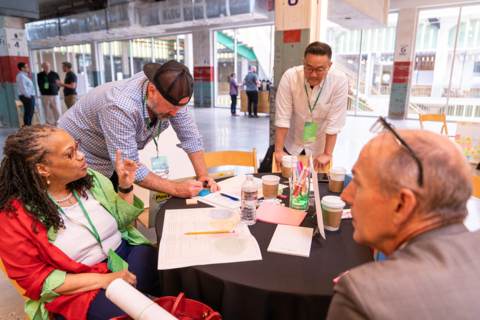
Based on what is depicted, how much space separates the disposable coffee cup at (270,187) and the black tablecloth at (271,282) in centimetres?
50

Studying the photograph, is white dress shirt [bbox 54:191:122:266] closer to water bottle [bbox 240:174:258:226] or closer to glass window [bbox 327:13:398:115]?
water bottle [bbox 240:174:258:226]

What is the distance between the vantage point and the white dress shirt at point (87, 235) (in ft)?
4.31

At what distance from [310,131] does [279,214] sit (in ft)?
4.12

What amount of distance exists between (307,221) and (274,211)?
0.18 meters

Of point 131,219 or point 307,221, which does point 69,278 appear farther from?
point 307,221

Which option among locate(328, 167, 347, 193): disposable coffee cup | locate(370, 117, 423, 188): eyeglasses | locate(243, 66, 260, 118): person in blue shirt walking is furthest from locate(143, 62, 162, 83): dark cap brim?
locate(243, 66, 260, 118): person in blue shirt walking

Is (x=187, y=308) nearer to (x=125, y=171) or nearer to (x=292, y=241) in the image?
(x=292, y=241)

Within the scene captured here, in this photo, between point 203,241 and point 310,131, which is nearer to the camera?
point 203,241

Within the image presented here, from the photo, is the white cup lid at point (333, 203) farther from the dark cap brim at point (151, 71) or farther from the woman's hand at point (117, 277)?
the dark cap brim at point (151, 71)

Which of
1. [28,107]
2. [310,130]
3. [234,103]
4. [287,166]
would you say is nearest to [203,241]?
[287,166]

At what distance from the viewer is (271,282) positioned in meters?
1.02

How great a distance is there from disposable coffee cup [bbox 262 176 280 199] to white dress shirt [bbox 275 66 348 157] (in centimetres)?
105

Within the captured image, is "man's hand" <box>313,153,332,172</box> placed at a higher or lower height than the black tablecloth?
higher

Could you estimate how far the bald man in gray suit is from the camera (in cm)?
52
